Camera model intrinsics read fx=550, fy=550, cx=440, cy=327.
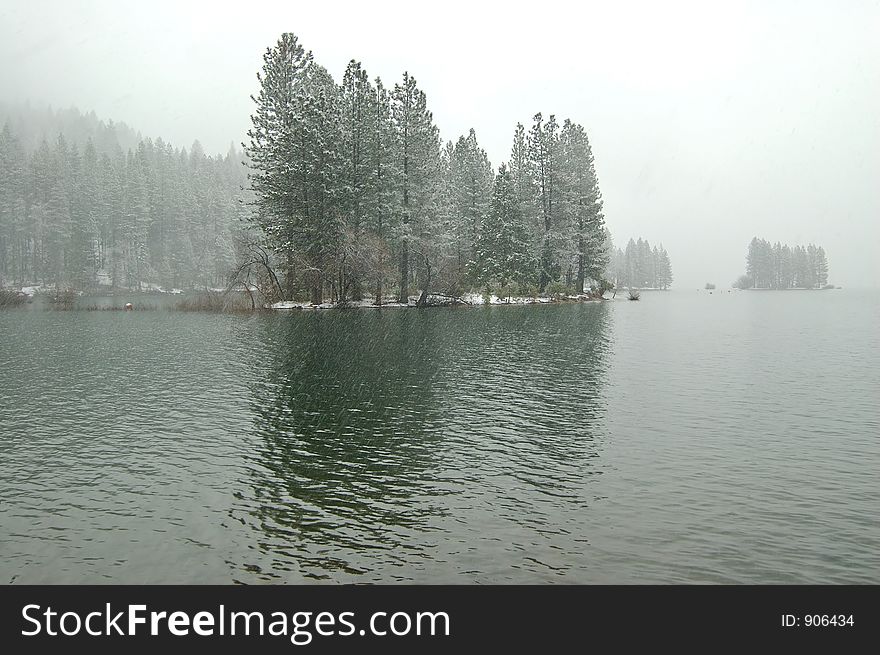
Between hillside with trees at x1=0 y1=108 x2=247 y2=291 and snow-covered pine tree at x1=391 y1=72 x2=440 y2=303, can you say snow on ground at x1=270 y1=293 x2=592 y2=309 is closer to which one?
snow-covered pine tree at x1=391 y1=72 x2=440 y2=303

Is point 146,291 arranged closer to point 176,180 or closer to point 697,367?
point 176,180

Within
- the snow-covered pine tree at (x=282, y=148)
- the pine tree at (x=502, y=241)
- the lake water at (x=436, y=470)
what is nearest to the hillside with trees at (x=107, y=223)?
the snow-covered pine tree at (x=282, y=148)

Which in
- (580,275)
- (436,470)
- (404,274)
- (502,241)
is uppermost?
(502,241)

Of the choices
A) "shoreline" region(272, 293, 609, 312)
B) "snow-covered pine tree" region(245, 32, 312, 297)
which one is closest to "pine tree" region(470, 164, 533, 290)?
"shoreline" region(272, 293, 609, 312)

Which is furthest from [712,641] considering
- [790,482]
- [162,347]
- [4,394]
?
[162,347]

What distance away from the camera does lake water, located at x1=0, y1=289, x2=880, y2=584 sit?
29.0 ft

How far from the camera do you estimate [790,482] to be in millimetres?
12180

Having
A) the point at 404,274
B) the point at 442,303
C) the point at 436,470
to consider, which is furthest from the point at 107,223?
the point at 436,470

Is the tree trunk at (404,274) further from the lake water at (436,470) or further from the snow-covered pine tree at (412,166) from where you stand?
the lake water at (436,470)

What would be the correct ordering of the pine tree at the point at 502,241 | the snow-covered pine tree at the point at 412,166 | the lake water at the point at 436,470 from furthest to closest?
the pine tree at the point at 502,241
the snow-covered pine tree at the point at 412,166
the lake water at the point at 436,470

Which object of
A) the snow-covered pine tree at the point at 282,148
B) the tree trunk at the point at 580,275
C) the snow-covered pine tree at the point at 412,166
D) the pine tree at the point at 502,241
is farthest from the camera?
the tree trunk at the point at 580,275

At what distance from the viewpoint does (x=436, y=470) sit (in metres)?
12.9

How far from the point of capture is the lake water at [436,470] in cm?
884

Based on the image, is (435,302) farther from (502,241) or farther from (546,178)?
(546,178)
